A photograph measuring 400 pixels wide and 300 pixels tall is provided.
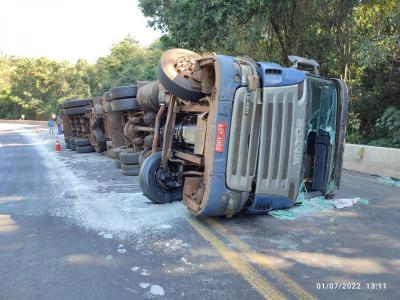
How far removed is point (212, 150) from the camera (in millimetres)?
4426

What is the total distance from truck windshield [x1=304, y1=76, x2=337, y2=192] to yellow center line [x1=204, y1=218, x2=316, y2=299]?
5.10 ft

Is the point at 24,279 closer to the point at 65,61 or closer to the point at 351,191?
the point at 351,191

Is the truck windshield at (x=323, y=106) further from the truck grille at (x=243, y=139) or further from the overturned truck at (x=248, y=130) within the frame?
the truck grille at (x=243, y=139)

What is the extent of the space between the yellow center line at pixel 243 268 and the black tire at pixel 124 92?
5089 millimetres

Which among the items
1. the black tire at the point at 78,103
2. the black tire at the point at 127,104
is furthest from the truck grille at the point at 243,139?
the black tire at the point at 78,103

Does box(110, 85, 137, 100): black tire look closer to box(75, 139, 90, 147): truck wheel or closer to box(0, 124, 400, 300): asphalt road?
box(0, 124, 400, 300): asphalt road

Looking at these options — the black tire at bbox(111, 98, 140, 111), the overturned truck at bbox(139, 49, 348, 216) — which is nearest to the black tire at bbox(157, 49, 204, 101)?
the overturned truck at bbox(139, 49, 348, 216)

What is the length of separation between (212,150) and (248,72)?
3.14ft

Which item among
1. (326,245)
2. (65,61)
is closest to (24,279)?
(326,245)

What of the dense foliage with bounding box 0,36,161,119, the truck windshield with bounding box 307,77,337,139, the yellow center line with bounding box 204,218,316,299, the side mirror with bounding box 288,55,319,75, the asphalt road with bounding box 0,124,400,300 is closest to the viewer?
the yellow center line with bounding box 204,218,316,299

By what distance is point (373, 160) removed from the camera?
8.62 meters

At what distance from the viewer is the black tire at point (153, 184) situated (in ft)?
18.5

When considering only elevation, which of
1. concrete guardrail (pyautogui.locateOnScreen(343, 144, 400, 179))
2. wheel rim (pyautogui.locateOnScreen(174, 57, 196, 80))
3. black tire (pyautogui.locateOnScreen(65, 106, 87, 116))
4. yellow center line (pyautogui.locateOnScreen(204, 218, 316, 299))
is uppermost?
wheel rim (pyautogui.locateOnScreen(174, 57, 196, 80))

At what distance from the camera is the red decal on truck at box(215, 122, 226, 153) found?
4.42 meters
